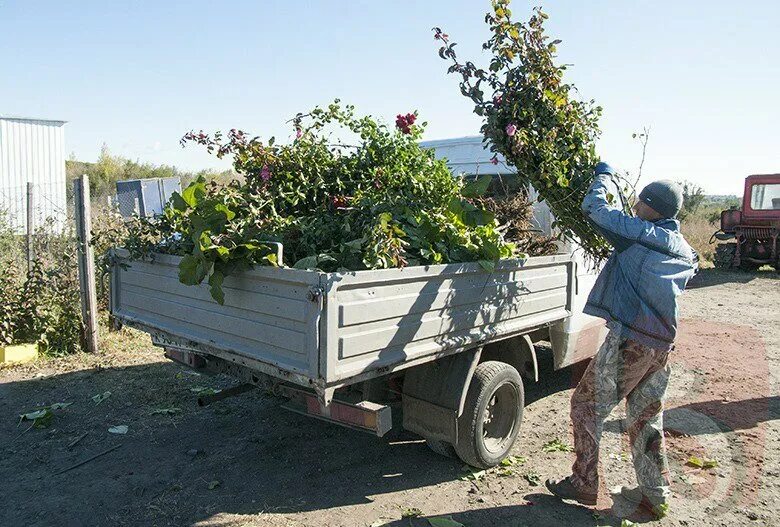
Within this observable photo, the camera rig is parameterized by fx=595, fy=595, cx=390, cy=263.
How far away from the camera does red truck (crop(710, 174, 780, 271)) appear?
16.3 m

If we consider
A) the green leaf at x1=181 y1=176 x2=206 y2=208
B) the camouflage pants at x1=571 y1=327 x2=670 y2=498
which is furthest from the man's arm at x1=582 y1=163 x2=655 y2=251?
the green leaf at x1=181 y1=176 x2=206 y2=208

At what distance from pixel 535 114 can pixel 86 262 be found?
5008mm

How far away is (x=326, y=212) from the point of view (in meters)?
4.36

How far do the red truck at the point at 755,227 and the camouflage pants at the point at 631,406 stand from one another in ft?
49.7

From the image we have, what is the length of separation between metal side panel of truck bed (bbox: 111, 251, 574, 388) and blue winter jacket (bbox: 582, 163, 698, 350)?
0.74 meters

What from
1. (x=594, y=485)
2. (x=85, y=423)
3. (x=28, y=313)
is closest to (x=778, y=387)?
(x=594, y=485)

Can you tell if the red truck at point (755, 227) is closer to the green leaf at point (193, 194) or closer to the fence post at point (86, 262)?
the fence post at point (86, 262)

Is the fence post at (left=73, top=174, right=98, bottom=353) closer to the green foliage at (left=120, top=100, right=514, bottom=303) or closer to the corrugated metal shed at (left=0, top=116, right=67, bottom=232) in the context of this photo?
the green foliage at (left=120, top=100, right=514, bottom=303)

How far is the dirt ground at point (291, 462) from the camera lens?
3615 millimetres

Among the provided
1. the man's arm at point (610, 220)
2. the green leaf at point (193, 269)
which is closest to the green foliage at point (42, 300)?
the green leaf at point (193, 269)

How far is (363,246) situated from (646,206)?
1776mm

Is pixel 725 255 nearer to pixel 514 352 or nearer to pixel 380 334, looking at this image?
pixel 514 352

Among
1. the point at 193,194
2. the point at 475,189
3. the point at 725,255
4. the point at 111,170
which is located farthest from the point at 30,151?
the point at 725,255

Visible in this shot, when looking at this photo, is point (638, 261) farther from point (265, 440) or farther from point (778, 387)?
point (778, 387)
